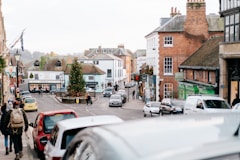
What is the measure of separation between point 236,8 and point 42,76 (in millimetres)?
74759

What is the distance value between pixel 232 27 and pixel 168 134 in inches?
1139

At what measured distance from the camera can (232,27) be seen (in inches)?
1216

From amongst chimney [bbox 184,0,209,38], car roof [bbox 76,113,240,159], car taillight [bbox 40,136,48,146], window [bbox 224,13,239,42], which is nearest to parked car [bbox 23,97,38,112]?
chimney [bbox 184,0,209,38]

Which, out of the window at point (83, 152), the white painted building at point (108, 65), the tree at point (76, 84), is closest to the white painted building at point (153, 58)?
the tree at point (76, 84)

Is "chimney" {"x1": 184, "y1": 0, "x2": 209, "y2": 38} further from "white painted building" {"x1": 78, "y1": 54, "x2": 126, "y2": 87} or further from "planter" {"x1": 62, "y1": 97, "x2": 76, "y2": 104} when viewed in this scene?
"white painted building" {"x1": 78, "y1": 54, "x2": 126, "y2": 87}

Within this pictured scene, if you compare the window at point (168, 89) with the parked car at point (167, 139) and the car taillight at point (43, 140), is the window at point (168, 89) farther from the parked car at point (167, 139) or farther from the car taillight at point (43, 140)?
the parked car at point (167, 139)

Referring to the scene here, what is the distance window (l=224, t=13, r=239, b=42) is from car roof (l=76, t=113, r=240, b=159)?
27605mm

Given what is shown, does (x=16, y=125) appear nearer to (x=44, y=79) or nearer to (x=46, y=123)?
(x=46, y=123)

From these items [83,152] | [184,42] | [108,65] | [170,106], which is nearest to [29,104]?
[170,106]

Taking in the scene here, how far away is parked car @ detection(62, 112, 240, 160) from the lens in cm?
280

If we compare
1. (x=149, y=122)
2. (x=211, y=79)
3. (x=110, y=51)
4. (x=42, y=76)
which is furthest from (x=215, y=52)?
(x=110, y=51)

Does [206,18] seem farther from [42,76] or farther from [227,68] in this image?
[42,76]

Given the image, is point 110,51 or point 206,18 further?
point 110,51

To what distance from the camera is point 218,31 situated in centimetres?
5166
